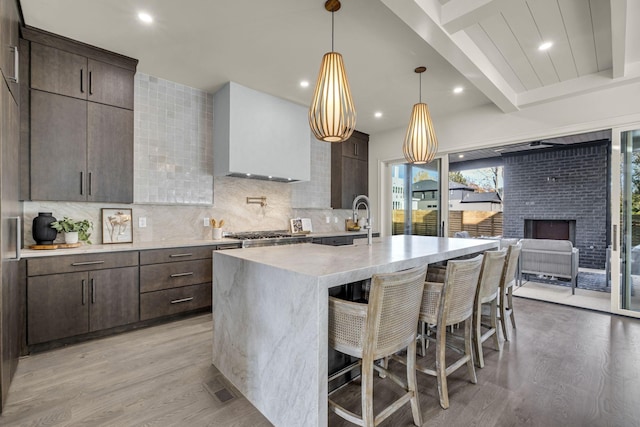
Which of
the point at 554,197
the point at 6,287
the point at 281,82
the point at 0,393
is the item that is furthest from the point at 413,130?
the point at 554,197

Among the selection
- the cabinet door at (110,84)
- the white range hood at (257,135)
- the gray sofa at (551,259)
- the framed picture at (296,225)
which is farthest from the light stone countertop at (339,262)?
the gray sofa at (551,259)

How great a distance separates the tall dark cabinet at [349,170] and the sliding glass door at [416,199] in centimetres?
58

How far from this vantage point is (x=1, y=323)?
172 centimetres

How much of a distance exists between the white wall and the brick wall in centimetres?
392

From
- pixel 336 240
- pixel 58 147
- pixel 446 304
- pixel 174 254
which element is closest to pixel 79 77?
pixel 58 147

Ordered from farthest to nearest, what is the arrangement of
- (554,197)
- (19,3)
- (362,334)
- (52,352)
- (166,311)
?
(554,197) < (166,311) < (52,352) < (19,3) < (362,334)

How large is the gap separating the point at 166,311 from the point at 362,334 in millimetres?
2491

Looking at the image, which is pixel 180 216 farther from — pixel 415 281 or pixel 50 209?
pixel 415 281

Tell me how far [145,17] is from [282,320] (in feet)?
8.69

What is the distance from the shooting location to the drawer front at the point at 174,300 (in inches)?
119

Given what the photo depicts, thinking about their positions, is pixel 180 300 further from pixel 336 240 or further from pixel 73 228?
pixel 336 240

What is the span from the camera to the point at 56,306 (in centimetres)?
253

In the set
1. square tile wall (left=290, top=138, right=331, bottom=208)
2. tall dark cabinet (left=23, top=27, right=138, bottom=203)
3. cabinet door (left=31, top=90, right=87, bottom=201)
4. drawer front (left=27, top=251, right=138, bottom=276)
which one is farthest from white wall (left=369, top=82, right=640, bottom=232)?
cabinet door (left=31, top=90, right=87, bottom=201)

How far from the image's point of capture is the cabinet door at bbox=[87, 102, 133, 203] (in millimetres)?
2949
